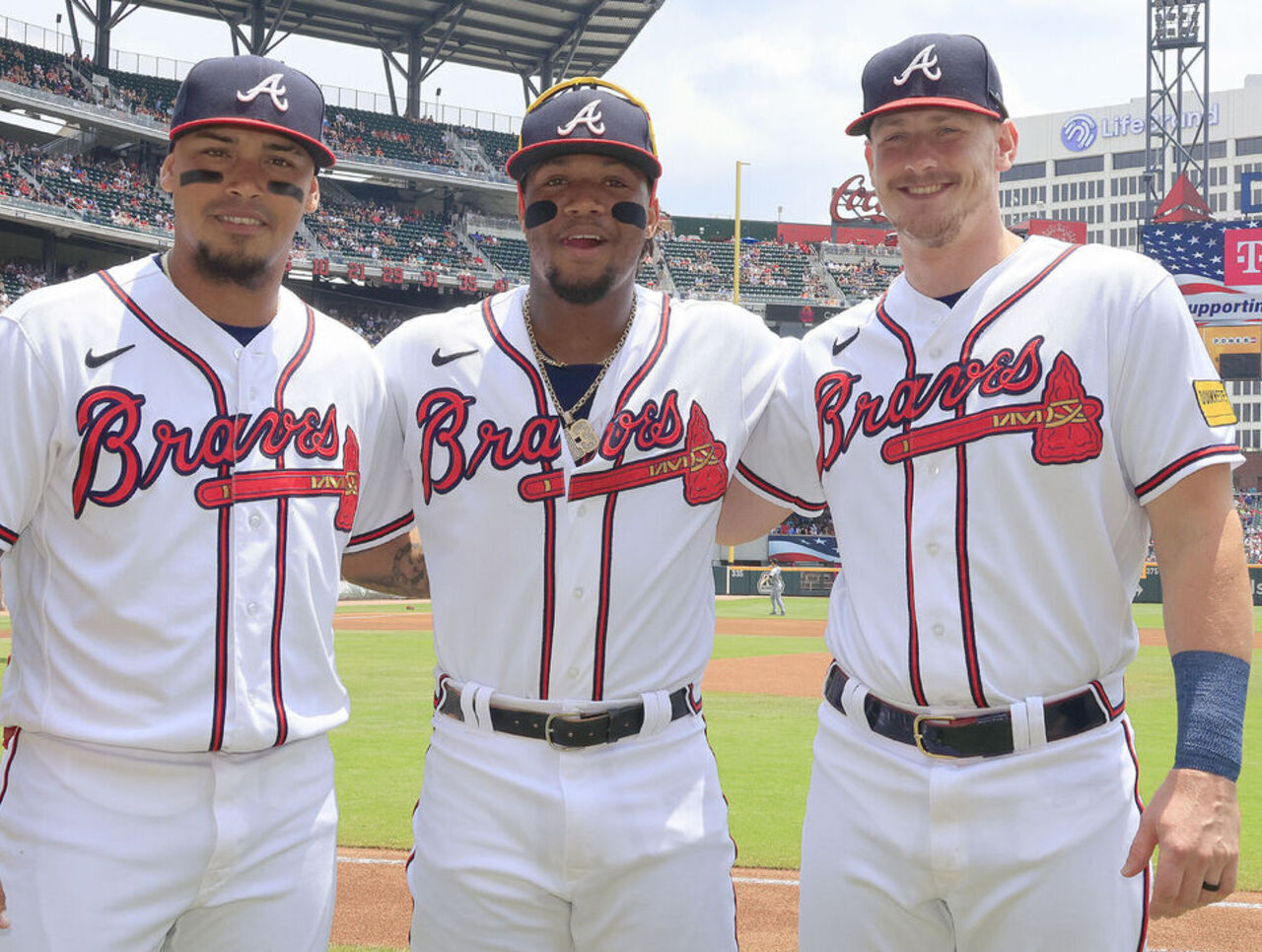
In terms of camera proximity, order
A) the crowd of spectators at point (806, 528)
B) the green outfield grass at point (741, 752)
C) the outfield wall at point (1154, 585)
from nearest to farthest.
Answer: the green outfield grass at point (741, 752) → the outfield wall at point (1154, 585) → the crowd of spectators at point (806, 528)

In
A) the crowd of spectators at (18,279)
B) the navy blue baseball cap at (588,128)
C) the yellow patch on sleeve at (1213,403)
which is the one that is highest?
the crowd of spectators at (18,279)

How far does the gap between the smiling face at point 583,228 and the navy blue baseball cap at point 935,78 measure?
62cm

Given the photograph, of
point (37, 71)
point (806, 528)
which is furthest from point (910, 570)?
point (37, 71)

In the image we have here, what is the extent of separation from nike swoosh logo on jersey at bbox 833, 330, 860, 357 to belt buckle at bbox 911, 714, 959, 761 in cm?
91

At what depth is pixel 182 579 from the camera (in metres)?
2.71

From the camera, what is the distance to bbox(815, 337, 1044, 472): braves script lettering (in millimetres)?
2709

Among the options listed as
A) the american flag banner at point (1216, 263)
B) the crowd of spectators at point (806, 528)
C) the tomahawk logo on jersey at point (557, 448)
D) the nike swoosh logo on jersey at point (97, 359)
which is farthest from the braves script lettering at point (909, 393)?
the american flag banner at point (1216, 263)

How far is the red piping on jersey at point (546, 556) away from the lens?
115 inches

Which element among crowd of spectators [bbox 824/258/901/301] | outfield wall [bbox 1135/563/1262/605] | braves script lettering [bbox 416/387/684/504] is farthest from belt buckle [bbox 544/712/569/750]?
crowd of spectators [bbox 824/258/901/301]

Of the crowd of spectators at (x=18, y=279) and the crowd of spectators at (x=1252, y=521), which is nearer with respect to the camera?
the crowd of spectators at (x=18, y=279)

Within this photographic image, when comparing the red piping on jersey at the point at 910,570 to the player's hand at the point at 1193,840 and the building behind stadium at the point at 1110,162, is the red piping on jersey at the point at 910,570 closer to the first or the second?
the player's hand at the point at 1193,840

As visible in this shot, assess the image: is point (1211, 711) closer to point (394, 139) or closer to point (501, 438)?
point (501, 438)

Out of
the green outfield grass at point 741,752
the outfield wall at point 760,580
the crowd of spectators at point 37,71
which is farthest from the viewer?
the outfield wall at point 760,580

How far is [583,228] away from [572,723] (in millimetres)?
1176
